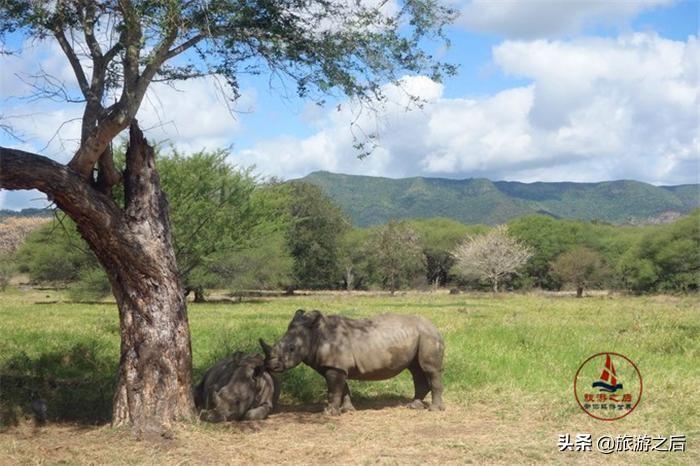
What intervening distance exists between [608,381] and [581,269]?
69113mm

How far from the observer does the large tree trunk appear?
940 cm

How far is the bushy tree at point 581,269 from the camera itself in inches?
3056

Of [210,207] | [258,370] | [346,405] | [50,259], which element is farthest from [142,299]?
[50,259]

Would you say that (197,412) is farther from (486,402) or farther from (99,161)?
(486,402)

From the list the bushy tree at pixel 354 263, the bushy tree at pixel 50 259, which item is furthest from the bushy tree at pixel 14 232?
the bushy tree at pixel 354 263

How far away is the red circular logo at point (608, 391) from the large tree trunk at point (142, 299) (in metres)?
5.83

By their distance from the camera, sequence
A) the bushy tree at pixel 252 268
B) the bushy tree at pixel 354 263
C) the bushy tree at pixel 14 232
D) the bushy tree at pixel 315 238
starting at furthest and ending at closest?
the bushy tree at pixel 354 263 < the bushy tree at pixel 315 238 < the bushy tree at pixel 14 232 < the bushy tree at pixel 252 268

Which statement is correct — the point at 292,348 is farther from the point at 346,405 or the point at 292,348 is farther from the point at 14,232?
the point at 14,232

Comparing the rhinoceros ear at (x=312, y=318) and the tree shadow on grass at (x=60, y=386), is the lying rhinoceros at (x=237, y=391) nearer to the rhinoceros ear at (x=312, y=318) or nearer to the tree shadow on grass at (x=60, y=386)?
the rhinoceros ear at (x=312, y=318)

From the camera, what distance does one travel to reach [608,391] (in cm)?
1119

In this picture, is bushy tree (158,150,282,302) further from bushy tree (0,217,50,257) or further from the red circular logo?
bushy tree (0,217,50,257)

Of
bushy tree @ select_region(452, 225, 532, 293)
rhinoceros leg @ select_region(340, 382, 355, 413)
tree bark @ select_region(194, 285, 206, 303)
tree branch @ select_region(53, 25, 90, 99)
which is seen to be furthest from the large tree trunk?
bushy tree @ select_region(452, 225, 532, 293)

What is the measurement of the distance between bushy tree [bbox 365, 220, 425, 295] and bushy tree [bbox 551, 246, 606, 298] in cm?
1714

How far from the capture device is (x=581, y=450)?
330 inches
